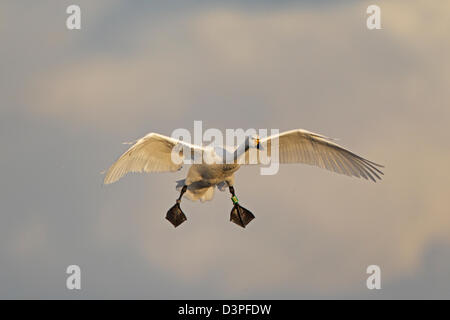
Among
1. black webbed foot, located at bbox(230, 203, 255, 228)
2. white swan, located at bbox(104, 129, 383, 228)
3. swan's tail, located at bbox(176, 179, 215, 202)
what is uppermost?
white swan, located at bbox(104, 129, 383, 228)

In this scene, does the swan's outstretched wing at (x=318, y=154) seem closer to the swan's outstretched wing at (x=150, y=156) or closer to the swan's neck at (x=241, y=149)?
the swan's neck at (x=241, y=149)

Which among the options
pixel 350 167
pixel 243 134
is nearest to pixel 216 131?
pixel 243 134

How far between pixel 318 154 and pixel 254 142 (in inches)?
110

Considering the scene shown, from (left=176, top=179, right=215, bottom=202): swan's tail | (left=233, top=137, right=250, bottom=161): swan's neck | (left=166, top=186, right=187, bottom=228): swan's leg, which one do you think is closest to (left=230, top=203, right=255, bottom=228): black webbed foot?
(left=176, top=179, right=215, bottom=202): swan's tail

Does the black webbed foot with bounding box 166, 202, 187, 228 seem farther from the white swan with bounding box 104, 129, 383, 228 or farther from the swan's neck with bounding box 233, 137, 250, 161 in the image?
the swan's neck with bounding box 233, 137, 250, 161

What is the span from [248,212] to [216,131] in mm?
3849

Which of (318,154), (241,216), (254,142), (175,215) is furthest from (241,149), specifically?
(241,216)

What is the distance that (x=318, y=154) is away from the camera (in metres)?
43.6

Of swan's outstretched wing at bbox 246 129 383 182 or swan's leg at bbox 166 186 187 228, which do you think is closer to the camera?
swan's outstretched wing at bbox 246 129 383 182

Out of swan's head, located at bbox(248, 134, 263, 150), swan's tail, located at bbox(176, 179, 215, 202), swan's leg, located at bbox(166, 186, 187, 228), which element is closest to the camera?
swan's head, located at bbox(248, 134, 263, 150)

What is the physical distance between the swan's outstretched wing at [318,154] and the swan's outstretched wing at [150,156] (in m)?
2.82

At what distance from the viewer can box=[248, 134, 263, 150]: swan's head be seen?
41.8 m

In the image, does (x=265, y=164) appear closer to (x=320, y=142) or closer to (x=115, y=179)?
(x=320, y=142)

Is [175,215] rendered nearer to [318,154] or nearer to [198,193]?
[198,193]
